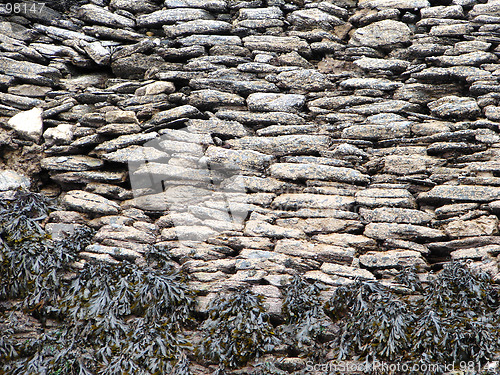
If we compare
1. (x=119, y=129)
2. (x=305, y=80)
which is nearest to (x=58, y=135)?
(x=119, y=129)

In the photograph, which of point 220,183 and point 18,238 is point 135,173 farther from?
point 18,238

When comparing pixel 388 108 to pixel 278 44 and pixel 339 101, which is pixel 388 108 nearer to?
pixel 339 101

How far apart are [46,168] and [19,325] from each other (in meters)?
3.05

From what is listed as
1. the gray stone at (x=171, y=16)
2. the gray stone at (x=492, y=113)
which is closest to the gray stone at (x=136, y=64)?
the gray stone at (x=171, y=16)

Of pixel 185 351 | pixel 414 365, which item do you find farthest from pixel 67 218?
pixel 414 365

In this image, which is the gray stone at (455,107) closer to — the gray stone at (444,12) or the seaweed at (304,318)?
the gray stone at (444,12)

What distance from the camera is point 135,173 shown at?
8031mm

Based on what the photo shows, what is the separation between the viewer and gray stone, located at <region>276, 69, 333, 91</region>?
9203mm

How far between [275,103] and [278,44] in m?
1.84

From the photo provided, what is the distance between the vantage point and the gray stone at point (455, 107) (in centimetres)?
819

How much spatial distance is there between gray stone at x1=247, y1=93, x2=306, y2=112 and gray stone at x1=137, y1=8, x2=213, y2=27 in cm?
297

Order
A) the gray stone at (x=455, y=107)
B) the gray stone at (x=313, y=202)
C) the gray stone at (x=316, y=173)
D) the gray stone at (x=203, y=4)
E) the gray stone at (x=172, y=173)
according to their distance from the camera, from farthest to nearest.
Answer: the gray stone at (x=203, y=4)
the gray stone at (x=455, y=107)
the gray stone at (x=172, y=173)
the gray stone at (x=316, y=173)
the gray stone at (x=313, y=202)

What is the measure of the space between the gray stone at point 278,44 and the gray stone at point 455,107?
3.14m

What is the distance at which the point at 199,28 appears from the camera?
10102 mm
